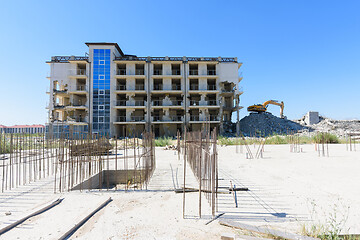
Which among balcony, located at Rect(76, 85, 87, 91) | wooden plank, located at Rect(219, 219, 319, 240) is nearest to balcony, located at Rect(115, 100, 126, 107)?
balcony, located at Rect(76, 85, 87, 91)

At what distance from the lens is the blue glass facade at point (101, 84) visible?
30609 millimetres

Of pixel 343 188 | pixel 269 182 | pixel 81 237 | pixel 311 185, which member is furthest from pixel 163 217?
pixel 343 188

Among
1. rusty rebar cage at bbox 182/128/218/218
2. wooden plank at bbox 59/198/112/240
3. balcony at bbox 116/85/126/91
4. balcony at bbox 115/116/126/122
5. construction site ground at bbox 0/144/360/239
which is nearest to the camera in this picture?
wooden plank at bbox 59/198/112/240

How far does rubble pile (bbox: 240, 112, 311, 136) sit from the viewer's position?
107 feet

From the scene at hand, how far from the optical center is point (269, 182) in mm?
5844

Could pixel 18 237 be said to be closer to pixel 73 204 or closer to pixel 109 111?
pixel 73 204

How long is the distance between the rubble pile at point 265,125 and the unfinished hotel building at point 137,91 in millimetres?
3772

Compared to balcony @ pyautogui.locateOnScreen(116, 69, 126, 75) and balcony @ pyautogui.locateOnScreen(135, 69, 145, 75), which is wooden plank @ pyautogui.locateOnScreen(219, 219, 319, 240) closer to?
balcony @ pyautogui.locateOnScreen(135, 69, 145, 75)

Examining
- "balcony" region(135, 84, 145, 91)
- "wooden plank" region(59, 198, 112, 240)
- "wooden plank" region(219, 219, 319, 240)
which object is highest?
"balcony" region(135, 84, 145, 91)

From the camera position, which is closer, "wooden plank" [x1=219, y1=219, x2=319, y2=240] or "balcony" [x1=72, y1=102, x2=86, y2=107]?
"wooden plank" [x1=219, y1=219, x2=319, y2=240]

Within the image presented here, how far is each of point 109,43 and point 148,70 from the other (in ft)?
25.3

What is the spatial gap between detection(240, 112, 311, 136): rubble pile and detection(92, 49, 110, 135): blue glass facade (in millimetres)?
24291

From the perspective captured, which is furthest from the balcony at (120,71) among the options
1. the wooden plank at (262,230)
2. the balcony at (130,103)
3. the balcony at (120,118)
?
the wooden plank at (262,230)

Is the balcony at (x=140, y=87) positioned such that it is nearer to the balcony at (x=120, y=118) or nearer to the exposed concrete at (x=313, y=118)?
the balcony at (x=120, y=118)
